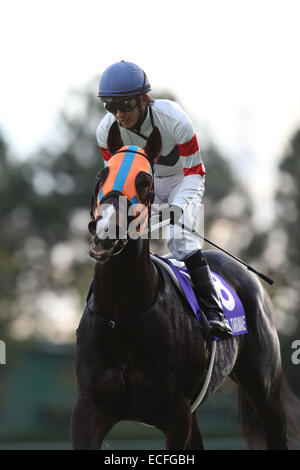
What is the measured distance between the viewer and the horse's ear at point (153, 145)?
5.08 metres

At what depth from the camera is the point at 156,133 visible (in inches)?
200

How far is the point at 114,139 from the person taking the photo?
5.09 metres

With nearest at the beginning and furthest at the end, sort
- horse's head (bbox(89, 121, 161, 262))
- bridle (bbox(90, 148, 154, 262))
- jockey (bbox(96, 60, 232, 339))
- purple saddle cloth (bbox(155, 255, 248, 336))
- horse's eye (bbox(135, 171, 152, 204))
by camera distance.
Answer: horse's head (bbox(89, 121, 161, 262)) < bridle (bbox(90, 148, 154, 262)) < horse's eye (bbox(135, 171, 152, 204)) < jockey (bbox(96, 60, 232, 339)) < purple saddle cloth (bbox(155, 255, 248, 336))

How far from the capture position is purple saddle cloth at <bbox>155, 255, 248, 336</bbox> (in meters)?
5.51

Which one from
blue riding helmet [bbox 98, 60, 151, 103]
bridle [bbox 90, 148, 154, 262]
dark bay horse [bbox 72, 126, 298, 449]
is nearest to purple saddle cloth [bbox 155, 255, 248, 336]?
dark bay horse [bbox 72, 126, 298, 449]

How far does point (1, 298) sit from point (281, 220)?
13.3m

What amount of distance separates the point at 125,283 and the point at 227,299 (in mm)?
1537

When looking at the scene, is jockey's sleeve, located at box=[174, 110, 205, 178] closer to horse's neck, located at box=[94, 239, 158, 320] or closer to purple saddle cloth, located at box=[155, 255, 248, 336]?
purple saddle cloth, located at box=[155, 255, 248, 336]

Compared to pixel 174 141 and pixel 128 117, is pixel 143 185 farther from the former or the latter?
pixel 174 141

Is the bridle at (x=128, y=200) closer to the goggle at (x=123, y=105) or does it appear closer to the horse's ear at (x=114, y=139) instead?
the horse's ear at (x=114, y=139)

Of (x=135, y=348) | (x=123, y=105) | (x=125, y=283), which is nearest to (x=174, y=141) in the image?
(x=123, y=105)

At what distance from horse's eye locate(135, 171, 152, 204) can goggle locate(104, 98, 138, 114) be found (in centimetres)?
64
